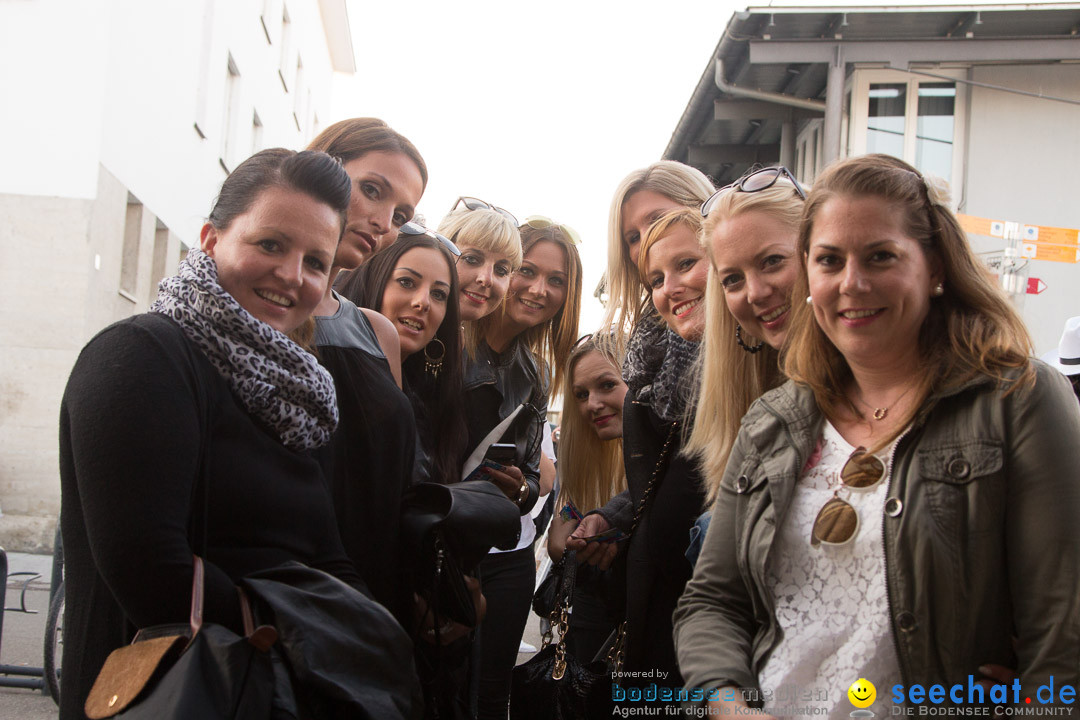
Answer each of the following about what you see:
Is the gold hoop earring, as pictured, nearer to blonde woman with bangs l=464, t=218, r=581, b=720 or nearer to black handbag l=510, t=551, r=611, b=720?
blonde woman with bangs l=464, t=218, r=581, b=720

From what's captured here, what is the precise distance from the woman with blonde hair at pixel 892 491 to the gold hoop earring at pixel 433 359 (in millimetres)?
1745

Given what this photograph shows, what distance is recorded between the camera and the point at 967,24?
504 inches

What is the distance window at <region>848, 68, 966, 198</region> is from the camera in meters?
13.7

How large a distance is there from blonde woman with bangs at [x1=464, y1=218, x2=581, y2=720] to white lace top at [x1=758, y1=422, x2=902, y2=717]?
5.70 ft

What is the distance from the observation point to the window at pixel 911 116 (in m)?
13.7

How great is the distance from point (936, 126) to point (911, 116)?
15.7 inches

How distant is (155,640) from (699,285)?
2214 millimetres

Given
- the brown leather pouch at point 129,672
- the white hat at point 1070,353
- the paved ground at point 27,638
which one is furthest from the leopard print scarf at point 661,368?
the paved ground at point 27,638

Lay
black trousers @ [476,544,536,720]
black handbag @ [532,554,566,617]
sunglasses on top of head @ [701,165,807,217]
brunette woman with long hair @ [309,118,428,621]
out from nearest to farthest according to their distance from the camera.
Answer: brunette woman with long hair @ [309,118,428,621] → sunglasses on top of head @ [701,165,807,217] → black trousers @ [476,544,536,720] → black handbag @ [532,554,566,617]

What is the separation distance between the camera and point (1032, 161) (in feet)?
44.5

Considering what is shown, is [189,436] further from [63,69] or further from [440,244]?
[63,69]

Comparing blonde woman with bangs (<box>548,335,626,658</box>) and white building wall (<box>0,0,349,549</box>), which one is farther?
white building wall (<box>0,0,349,549</box>)

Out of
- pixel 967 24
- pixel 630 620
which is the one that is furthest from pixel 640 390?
pixel 967 24

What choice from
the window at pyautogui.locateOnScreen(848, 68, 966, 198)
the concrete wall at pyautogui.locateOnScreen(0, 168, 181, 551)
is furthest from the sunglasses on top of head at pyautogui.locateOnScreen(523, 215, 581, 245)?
the window at pyautogui.locateOnScreen(848, 68, 966, 198)
